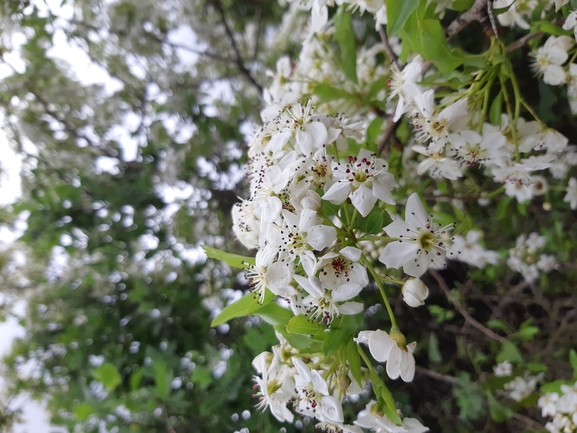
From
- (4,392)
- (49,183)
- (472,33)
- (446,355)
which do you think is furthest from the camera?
(4,392)

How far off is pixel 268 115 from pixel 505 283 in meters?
1.19

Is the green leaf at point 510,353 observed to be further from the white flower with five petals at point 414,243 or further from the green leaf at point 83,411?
the green leaf at point 83,411

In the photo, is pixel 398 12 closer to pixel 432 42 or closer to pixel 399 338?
pixel 432 42

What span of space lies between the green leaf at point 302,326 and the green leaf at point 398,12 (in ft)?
1.22

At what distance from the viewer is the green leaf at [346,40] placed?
2.60 ft

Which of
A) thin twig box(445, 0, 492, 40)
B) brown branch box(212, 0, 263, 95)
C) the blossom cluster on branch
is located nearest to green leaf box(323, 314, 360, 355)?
the blossom cluster on branch

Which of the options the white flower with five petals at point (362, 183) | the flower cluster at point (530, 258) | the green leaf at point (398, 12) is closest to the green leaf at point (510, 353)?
the flower cluster at point (530, 258)

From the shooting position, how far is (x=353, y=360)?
0.52 meters

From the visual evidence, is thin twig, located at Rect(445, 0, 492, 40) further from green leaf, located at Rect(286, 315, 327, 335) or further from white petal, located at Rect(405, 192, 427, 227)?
green leaf, located at Rect(286, 315, 327, 335)

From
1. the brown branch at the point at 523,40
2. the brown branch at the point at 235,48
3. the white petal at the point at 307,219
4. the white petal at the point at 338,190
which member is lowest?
the white petal at the point at 307,219

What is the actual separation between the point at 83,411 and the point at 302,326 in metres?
0.69

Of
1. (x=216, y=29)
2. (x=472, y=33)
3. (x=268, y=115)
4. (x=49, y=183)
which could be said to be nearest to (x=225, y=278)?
(x=49, y=183)

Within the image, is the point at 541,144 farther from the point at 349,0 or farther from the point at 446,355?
the point at 446,355

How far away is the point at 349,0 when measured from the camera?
2.34 ft
